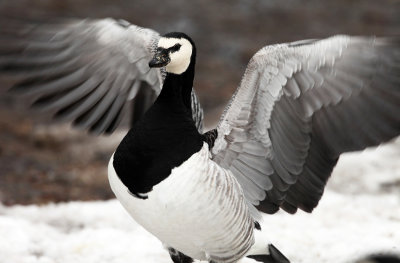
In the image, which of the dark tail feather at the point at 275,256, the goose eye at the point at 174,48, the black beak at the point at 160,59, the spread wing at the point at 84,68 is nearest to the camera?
the black beak at the point at 160,59

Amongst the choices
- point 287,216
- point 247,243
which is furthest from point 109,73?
point 287,216

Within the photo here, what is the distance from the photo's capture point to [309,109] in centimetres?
485

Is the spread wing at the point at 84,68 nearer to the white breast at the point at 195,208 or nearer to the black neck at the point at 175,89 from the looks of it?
the black neck at the point at 175,89

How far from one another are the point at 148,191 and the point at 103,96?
4.14 ft

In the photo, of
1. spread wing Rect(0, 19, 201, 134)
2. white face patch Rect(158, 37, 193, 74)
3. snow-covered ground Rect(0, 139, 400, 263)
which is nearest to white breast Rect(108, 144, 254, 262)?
white face patch Rect(158, 37, 193, 74)

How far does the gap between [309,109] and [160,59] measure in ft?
3.49

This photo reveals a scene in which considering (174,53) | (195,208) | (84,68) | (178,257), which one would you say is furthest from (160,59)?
(178,257)

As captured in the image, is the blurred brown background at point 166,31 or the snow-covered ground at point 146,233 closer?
the snow-covered ground at point 146,233

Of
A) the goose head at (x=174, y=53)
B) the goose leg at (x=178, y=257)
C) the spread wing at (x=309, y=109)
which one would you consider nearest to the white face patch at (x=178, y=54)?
the goose head at (x=174, y=53)

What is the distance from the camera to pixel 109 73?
562cm

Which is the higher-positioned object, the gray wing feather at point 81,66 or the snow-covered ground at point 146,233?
the gray wing feather at point 81,66

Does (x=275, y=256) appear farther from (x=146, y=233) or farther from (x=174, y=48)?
(x=174, y=48)

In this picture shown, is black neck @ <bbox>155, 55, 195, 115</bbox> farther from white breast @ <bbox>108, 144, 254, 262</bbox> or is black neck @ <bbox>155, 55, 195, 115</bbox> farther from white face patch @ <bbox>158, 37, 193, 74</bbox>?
white breast @ <bbox>108, 144, 254, 262</bbox>

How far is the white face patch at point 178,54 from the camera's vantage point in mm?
4660
